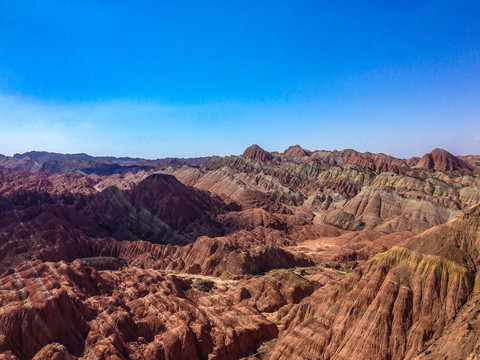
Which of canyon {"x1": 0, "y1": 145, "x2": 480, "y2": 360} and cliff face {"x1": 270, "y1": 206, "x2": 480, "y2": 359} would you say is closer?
cliff face {"x1": 270, "y1": 206, "x2": 480, "y2": 359}

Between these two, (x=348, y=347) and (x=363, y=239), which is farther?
(x=363, y=239)

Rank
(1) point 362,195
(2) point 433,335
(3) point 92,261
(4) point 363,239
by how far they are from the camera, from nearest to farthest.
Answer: (2) point 433,335
(3) point 92,261
(4) point 363,239
(1) point 362,195

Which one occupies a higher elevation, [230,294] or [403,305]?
[403,305]

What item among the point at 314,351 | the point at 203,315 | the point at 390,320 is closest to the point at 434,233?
the point at 390,320

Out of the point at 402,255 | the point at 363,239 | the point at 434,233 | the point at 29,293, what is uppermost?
the point at 434,233

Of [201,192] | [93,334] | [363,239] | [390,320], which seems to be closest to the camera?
[390,320]

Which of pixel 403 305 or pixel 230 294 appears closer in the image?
pixel 403 305

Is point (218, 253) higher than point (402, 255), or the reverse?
point (402, 255)

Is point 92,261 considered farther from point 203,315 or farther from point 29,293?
point 203,315

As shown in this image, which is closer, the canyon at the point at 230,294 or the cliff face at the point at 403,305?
the cliff face at the point at 403,305

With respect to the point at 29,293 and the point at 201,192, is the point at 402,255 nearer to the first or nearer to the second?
the point at 29,293
